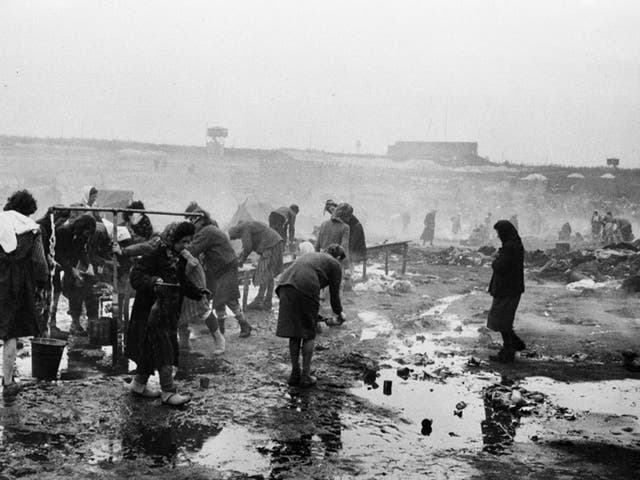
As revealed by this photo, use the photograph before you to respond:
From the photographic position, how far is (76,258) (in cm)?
852

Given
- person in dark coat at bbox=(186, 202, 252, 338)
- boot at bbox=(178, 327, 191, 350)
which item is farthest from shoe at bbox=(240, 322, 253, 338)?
boot at bbox=(178, 327, 191, 350)

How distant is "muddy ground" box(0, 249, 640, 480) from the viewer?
4.79 m

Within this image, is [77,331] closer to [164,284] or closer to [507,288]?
[164,284]

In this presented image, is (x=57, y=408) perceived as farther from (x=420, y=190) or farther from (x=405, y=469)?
(x=420, y=190)

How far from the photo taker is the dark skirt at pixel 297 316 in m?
6.61

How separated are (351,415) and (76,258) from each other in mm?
4532

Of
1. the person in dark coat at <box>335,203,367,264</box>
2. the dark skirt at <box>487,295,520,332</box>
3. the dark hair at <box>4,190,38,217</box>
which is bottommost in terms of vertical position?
the dark skirt at <box>487,295,520,332</box>

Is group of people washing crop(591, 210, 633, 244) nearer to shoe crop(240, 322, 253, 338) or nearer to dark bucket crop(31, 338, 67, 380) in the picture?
shoe crop(240, 322, 253, 338)

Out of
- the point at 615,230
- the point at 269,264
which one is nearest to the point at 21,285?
the point at 269,264

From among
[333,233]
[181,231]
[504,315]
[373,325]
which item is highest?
[181,231]

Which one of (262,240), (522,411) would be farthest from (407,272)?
(522,411)

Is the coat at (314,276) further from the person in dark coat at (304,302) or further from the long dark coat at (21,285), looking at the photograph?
the long dark coat at (21,285)

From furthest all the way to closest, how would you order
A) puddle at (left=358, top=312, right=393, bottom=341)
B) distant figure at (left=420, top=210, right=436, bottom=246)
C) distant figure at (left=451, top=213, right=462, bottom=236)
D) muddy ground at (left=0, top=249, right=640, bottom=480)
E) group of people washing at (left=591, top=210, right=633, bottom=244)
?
distant figure at (left=451, top=213, right=462, bottom=236) → distant figure at (left=420, top=210, right=436, bottom=246) → group of people washing at (left=591, top=210, right=633, bottom=244) → puddle at (left=358, top=312, right=393, bottom=341) → muddy ground at (left=0, top=249, right=640, bottom=480)

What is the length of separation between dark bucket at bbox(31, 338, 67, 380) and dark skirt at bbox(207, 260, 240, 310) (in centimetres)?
245
